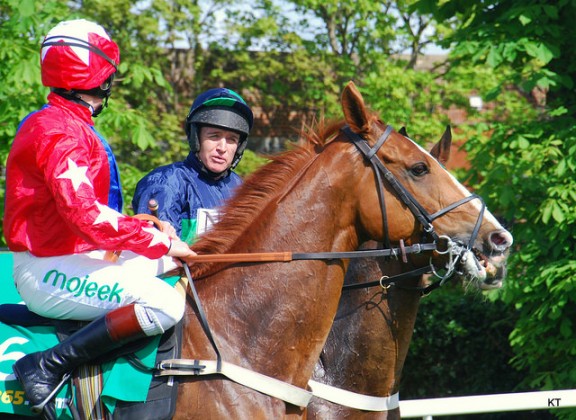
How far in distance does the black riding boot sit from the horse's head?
1.13m

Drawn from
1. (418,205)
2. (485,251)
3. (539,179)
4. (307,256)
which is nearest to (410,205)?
(418,205)

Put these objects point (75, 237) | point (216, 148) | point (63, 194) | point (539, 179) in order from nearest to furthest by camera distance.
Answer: point (63, 194) < point (75, 237) < point (216, 148) < point (539, 179)

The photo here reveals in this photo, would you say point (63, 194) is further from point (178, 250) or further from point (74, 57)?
point (74, 57)

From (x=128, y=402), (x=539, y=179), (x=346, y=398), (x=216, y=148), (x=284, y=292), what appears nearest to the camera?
(x=128, y=402)

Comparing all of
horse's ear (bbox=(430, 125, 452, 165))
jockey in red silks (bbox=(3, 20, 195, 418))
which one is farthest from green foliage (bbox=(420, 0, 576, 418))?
jockey in red silks (bbox=(3, 20, 195, 418))

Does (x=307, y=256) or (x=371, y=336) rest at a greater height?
(x=307, y=256)

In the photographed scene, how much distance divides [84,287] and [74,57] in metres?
0.96

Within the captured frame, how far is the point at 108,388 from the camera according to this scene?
3129mm

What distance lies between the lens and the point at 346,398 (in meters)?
4.26

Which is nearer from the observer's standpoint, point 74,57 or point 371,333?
point 74,57

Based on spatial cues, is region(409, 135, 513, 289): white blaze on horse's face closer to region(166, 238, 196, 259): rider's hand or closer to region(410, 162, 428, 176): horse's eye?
region(410, 162, 428, 176): horse's eye

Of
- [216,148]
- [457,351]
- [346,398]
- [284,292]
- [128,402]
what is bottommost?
[457,351]

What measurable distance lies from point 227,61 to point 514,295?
8.37 meters

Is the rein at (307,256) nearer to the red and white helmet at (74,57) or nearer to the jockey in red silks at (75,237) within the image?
the jockey in red silks at (75,237)
